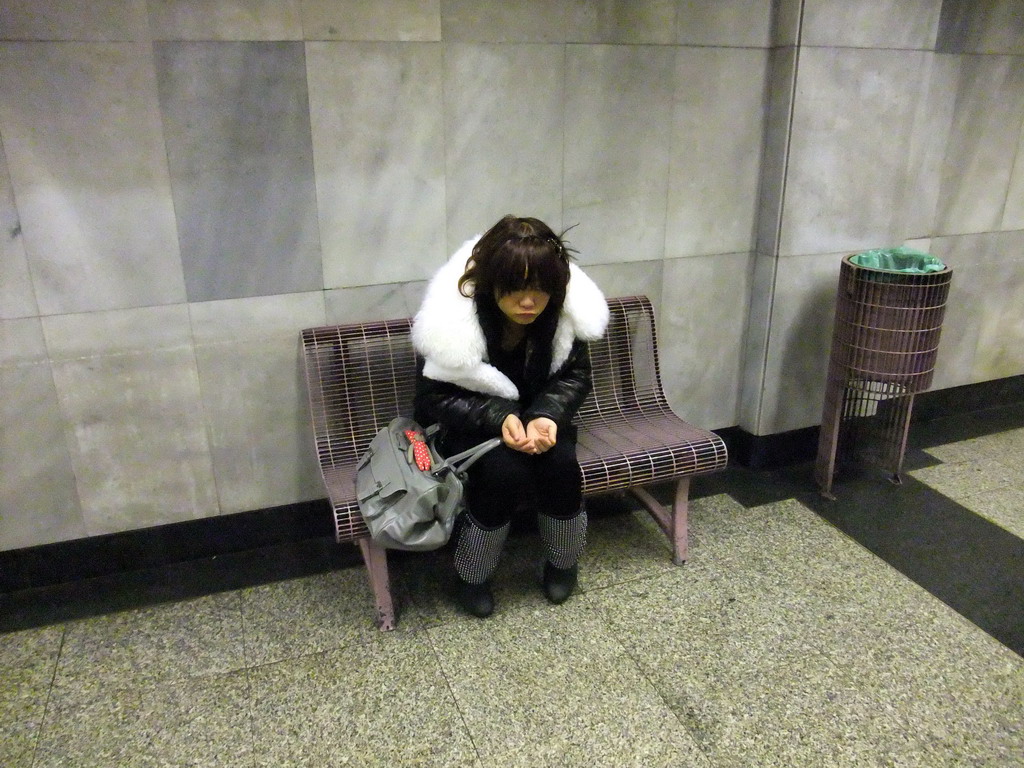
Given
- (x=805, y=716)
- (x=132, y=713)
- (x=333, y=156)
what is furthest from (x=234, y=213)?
(x=805, y=716)

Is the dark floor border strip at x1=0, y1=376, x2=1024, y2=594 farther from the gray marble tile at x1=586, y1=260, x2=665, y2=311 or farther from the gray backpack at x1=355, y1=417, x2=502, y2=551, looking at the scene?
the gray marble tile at x1=586, y1=260, x2=665, y2=311

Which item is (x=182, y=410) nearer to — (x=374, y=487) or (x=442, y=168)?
(x=374, y=487)

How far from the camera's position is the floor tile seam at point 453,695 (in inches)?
91.7

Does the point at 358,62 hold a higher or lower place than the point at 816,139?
higher

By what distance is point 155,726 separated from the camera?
2424 millimetres

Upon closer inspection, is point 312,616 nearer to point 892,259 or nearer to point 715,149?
point 715,149

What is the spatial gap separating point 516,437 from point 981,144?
3170 mm

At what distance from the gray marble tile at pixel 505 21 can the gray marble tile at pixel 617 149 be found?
0.13 metres

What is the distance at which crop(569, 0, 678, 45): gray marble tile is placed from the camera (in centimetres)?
318

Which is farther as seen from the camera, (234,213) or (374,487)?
(234,213)

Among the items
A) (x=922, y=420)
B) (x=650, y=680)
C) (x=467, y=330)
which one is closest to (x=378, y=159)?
(x=467, y=330)

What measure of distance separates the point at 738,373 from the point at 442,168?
5.93 ft

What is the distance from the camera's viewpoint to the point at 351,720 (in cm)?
244

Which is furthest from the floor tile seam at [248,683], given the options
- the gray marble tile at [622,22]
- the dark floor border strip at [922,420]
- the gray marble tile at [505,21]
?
the gray marble tile at [622,22]
